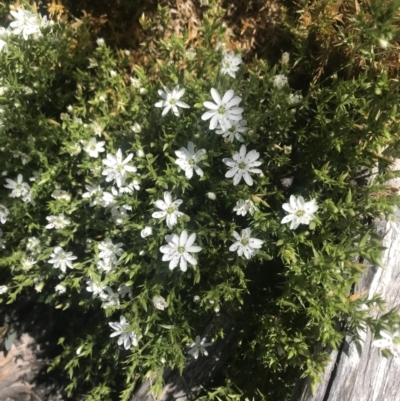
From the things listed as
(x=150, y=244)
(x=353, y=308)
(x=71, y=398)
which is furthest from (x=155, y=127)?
(x=71, y=398)

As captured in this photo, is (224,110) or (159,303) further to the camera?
(159,303)

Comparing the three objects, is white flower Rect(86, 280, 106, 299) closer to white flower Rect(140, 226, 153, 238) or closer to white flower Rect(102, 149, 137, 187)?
white flower Rect(140, 226, 153, 238)

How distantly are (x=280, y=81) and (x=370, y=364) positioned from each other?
6.12 feet

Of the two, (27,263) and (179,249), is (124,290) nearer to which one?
(179,249)

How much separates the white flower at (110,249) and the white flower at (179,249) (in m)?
0.48

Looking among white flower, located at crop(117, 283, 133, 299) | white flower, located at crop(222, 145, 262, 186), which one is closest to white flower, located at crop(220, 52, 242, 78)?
white flower, located at crop(222, 145, 262, 186)

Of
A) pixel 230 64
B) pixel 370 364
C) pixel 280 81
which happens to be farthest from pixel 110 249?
pixel 370 364

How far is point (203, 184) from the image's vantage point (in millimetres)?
3113

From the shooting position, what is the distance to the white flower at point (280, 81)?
109 inches

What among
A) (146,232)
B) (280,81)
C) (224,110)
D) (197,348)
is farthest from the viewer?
(197,348)

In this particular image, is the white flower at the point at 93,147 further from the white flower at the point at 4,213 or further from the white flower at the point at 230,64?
the white flower at the point at 230,64

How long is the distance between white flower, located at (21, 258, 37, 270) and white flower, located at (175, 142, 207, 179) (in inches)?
57.7

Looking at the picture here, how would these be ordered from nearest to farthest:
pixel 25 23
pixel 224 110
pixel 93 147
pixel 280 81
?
pixel 224 110
pixel 280 81
pixel 25 23
pixel 93 147

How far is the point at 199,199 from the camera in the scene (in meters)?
3.17
